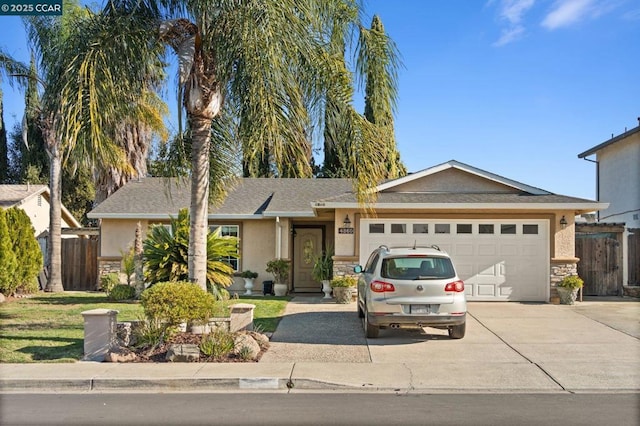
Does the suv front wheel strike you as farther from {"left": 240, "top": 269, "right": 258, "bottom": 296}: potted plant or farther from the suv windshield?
{"left": 240, "top": 269, "right": 258, "bottom": 296}: potted plant

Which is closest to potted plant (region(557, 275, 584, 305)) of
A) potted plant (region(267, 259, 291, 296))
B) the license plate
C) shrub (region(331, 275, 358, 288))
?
shrub (region(331, 275, 358, 288))

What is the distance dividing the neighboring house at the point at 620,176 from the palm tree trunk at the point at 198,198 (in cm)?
1834

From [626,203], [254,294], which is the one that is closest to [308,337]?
[254,294]

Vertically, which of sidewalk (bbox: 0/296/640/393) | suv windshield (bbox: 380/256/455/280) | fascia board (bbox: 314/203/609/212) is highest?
fascia board (bbox: 314/203/609/212)

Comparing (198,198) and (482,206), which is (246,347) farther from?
(482,206)

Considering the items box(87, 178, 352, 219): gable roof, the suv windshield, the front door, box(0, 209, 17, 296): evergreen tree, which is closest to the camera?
the suv windshield

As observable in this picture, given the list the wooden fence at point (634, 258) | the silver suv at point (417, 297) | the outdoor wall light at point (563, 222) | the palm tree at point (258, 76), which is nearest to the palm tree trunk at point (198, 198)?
the palm tree at point (258, 76)

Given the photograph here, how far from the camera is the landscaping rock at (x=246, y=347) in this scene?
8.80 meters

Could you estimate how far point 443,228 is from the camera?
1577cm

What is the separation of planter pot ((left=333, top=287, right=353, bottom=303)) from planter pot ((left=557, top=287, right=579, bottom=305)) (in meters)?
5.86

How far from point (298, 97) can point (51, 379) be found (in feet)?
18.4

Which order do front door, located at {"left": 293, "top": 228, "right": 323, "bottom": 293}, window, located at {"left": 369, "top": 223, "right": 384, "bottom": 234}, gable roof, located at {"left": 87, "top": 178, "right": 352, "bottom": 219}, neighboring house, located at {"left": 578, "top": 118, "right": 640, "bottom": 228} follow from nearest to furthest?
window, located at {"left": 369, "top": 223, "right": 384, "bottom": 234}
gable roof, located at {"left": 87, "top": 178, "right": 352, "bottom": 219}
front door, located at {"left": 293, "top": 228, "right": 323, "bottom": 293}
neighboring house, located at {"left": 578, "top": 118, "right": 640, "bottom": 228}

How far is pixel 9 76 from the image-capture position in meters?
17.7

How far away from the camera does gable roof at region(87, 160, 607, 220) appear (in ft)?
49.7
